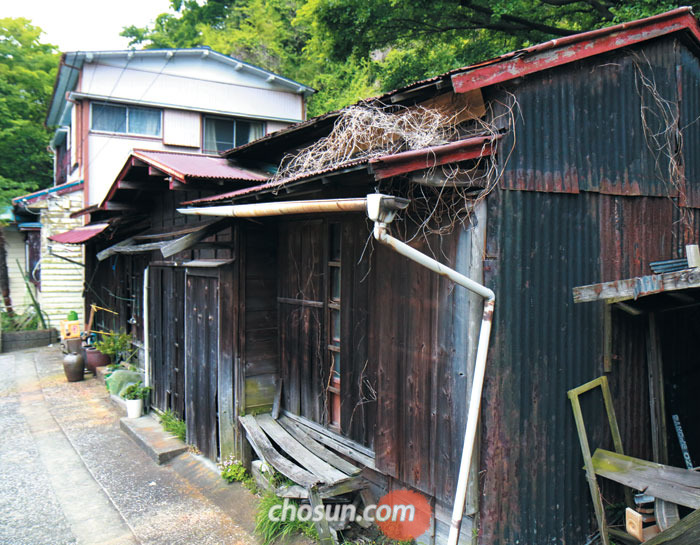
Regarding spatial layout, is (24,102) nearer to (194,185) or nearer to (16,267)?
(16,267)

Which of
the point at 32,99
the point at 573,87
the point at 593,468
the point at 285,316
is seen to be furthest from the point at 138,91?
the point at 593,468

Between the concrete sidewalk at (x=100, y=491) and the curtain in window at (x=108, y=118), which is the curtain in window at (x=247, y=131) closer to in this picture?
the curtain in window at (x=108, y=118)

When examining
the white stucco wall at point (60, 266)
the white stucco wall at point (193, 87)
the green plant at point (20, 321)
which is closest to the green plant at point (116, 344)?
the white stucco wall at point (60, 266)

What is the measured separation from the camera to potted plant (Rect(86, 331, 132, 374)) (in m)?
11.6

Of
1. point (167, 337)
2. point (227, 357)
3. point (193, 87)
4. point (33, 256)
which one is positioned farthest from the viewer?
point (33, 256)

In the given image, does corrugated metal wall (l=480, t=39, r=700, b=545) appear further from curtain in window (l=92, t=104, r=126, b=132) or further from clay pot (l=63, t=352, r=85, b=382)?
curtain in window (l=92, t=104, r=126, b=132)

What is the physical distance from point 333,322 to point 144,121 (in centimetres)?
1342

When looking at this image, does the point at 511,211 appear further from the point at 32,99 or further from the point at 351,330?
the point at 32,99

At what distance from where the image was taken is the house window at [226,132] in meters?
17.1

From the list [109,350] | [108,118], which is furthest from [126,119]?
[109,350]

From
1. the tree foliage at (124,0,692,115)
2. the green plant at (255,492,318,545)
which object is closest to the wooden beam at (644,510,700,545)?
the green plant at (255,492,318,545)

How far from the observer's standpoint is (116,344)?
11.7 m

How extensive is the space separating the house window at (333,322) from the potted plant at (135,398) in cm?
A: 503

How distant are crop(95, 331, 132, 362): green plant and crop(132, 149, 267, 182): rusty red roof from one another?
16.9ft
